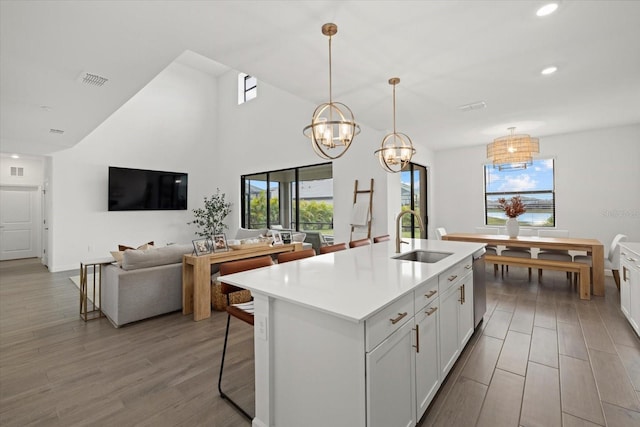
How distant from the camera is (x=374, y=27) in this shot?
2258 mm

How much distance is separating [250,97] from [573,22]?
721cm

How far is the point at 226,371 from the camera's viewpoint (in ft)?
7.24

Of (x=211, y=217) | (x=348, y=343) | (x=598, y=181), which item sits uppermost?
(x=598, y=181)

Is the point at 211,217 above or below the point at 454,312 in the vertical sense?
above

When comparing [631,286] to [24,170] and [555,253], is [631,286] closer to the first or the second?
[555,253]

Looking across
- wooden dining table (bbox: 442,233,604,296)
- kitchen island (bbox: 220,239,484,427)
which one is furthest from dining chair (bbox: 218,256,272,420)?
wooden dining table (bbox: 442,233,604,296)

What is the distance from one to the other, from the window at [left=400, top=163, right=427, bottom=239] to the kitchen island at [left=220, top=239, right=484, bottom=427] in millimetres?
4204

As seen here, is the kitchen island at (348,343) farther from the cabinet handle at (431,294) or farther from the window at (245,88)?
the window at (245,88)

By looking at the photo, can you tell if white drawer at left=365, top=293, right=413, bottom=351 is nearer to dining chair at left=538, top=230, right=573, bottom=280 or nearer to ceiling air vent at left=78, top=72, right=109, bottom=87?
ceiling air vent at left=78, top=72, right=109, bottom=87

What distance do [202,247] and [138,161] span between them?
5040 mm

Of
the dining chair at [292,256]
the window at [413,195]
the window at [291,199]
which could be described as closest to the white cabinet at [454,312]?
the dining chair at [292,256]

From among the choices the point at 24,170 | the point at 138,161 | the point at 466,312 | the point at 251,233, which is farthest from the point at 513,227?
the point at 24,170

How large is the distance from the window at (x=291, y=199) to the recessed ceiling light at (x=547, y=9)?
14.4ft

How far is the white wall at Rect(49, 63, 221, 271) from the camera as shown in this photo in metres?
6.11
